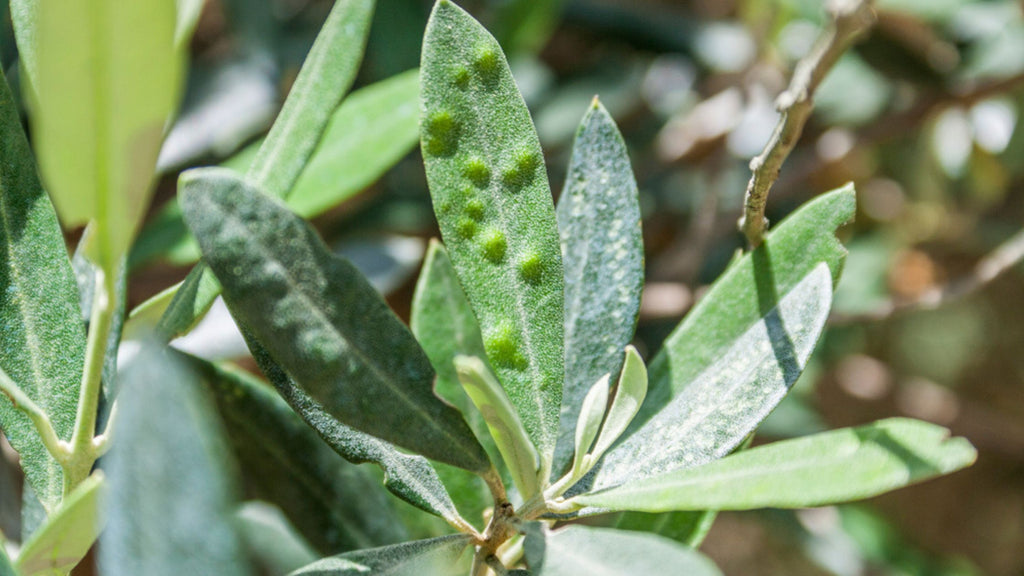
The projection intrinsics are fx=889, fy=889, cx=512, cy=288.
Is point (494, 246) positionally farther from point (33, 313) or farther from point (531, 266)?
point (33, 313)

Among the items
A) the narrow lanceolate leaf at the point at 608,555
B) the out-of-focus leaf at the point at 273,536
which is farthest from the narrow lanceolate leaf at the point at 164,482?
the out-of-focus leaf at the point at 273,536

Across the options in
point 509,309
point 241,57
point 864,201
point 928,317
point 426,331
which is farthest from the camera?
point 928,317

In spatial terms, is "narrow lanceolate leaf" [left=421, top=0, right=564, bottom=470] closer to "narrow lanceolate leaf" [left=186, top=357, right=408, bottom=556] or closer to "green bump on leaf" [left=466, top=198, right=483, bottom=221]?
"green bump on leaf" [left=466, top=198, right=483, bottom=221]

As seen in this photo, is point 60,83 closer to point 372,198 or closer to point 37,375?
point 37,375

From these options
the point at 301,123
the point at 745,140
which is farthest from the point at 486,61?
the point at 745,140

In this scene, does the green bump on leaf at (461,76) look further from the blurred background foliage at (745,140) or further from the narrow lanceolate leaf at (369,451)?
the blurred background foliage at (745,140)

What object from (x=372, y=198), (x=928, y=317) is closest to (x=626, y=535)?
(x=372, y=198)
